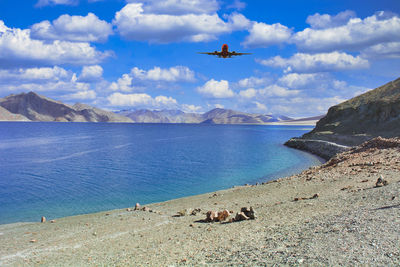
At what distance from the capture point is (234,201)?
2388 centimetres

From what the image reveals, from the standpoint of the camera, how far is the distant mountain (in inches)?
2709

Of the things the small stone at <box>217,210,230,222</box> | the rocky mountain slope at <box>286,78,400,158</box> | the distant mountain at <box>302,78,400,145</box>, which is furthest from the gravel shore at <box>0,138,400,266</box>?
the distant mountain at <box>302,78,400,145</box>

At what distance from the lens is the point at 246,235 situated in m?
13.6

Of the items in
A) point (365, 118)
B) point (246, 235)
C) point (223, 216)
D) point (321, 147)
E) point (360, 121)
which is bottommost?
point (223, 216)

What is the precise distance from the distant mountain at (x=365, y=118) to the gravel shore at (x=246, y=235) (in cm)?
5085

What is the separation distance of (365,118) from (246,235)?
77.4m

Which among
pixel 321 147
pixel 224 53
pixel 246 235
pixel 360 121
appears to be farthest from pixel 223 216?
pixel 360 121

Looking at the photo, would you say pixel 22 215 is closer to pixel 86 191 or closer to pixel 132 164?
pixel 86 191

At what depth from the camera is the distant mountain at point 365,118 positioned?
6881 cm

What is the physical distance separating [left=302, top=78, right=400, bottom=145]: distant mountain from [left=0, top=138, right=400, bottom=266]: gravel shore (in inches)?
2002

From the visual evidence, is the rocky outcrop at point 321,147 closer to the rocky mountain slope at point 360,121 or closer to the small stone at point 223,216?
the rocky mountain slope at point 360,121

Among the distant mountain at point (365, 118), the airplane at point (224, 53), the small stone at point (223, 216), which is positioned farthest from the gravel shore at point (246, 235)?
the distant mountain at point (365, 118)

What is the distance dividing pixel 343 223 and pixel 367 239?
206 cm

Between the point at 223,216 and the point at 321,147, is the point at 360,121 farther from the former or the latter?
the point at 223,216
